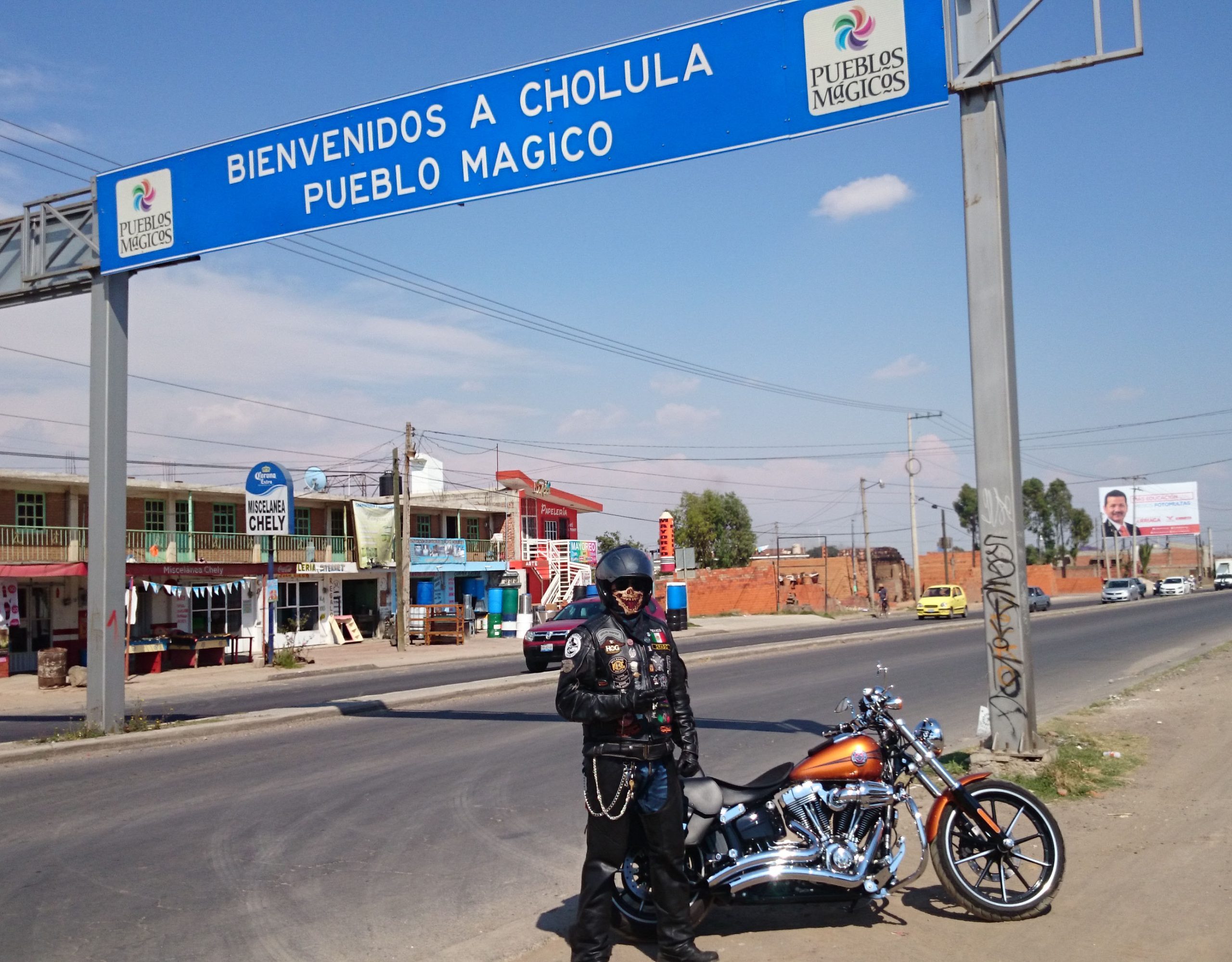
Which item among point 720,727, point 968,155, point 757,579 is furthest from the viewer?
point 757,579

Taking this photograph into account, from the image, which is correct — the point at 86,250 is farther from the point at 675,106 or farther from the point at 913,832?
the point at 913,832

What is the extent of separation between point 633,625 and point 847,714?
30.9 feet

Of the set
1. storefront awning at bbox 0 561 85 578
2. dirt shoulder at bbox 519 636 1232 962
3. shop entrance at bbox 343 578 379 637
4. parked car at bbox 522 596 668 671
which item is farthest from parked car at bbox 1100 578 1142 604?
dirt shoulder at bbox 519 636 1232 962

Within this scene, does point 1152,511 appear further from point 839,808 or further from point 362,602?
point 839,808

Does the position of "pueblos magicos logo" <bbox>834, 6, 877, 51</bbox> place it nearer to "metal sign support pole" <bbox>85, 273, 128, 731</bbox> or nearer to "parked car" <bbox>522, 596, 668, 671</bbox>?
"metal sign support pole" <bbox>85, 273, 128, 731</bbox>

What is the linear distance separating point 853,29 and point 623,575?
650 centimetres

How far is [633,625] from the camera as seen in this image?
15.9ft

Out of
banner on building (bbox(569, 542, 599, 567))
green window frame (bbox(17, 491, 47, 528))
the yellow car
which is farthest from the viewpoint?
banner on building (bbox(569, 542, 599, 567))

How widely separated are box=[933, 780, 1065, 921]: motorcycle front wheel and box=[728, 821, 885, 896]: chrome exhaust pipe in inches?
17.7

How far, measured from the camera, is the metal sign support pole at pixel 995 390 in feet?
27.9

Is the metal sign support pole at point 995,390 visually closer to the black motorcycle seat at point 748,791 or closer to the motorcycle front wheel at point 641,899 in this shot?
the black motorcycle seat at point 748,791

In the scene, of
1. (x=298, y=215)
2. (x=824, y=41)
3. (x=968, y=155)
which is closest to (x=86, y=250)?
(x=298, y=215)

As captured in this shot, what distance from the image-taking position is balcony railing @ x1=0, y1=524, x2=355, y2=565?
30844 mm

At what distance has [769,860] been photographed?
203 inches
